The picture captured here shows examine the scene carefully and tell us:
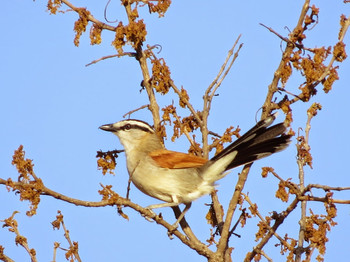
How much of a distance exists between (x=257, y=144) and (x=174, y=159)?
106 centimetres

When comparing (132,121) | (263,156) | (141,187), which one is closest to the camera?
(263,156)

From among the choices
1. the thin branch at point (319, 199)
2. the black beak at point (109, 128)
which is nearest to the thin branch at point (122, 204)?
the thin branch at point (319, 199)

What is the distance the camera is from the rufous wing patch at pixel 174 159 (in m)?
6.20

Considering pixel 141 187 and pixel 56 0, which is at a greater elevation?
pixel 56 0

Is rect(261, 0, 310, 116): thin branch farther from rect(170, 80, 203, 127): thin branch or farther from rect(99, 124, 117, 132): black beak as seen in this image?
rect(99, 124, 117, 132): black beak

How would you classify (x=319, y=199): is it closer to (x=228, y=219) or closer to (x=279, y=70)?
(x=228, y=219)

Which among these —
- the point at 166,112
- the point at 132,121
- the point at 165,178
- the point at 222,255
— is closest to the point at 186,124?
the point at 166,112

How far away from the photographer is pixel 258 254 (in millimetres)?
4918

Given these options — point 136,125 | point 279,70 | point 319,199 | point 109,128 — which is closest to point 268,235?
point 319,199

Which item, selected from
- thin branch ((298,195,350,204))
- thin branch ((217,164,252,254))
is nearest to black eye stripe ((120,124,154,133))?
thin branch ((217,164,252,254))

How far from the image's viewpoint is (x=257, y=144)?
5.89 meters

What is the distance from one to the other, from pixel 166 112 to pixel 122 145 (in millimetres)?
1276

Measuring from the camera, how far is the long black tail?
5704 millimetres

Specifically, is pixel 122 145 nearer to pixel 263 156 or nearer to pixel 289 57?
pixel 263 156
